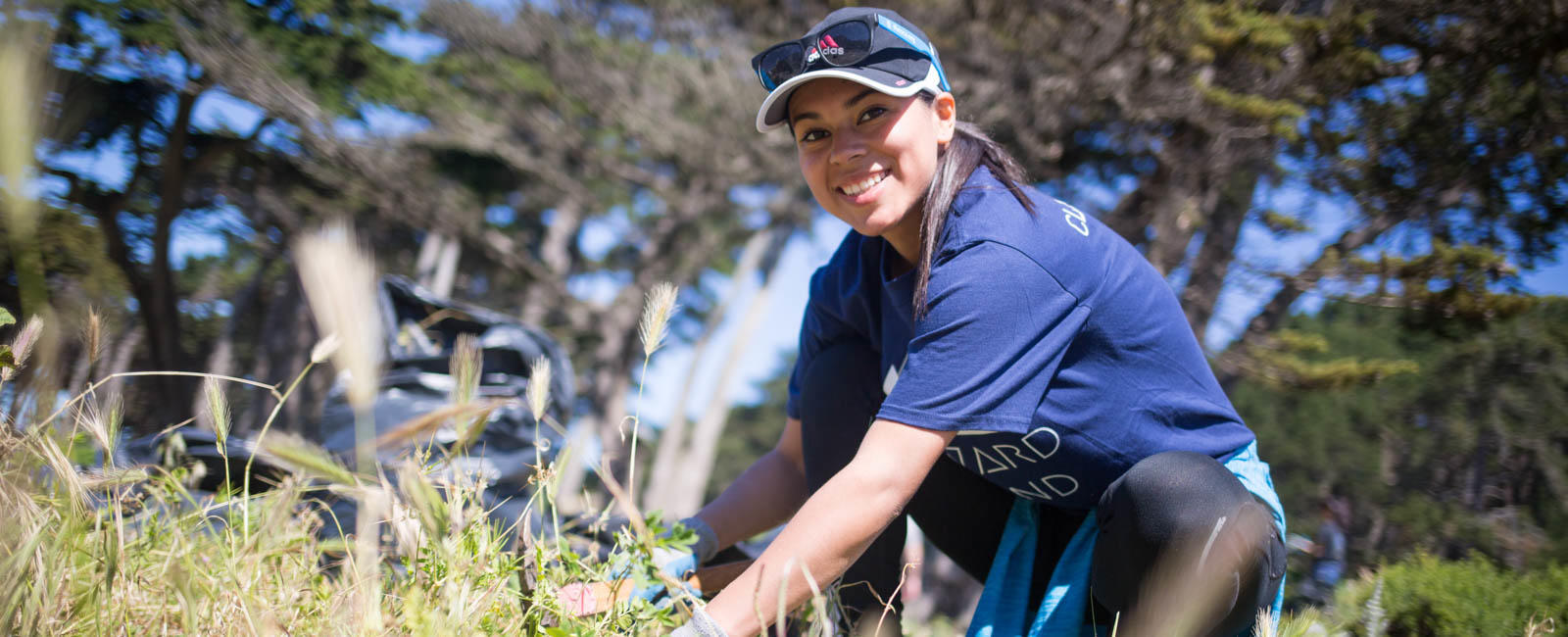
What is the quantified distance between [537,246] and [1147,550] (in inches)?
542

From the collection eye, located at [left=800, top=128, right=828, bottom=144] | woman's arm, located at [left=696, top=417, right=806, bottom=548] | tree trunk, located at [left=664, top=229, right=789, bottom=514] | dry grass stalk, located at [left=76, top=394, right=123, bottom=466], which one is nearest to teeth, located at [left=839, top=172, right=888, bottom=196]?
eye, located at [left=800, top=128, right=828, bottom=144]

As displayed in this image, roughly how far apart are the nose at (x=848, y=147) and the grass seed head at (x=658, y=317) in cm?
40

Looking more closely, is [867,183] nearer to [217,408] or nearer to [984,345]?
[984,345]

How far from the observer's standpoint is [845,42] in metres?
1.47

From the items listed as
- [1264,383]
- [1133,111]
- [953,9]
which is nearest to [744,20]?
[953,9]

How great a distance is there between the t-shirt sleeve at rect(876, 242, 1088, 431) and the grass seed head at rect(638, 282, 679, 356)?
1.11 feet

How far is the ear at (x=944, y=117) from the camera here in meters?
1.57

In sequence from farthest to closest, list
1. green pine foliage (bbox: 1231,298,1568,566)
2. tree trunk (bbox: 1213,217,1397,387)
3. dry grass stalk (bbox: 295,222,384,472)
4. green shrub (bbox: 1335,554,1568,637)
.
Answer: green pine foliage (bbox: 1231,298,1568,566) < tree trunk (bbox: 1213,217,1397,387) < green shrub (bbox: 1335,554,1568,637) < dry grass stalk (bbox: 295,222,384,472)

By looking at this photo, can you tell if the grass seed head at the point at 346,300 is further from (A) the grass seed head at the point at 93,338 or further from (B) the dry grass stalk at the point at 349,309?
(A) the grass seed head at the point at 93,338

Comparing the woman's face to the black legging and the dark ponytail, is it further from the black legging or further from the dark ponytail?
the black legging

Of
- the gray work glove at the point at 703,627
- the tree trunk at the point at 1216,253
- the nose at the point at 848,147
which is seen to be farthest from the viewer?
the tree trunk at the point at 1216,253

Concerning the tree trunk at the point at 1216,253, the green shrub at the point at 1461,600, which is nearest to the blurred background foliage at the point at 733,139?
the tree trunk at the point at 1216,253

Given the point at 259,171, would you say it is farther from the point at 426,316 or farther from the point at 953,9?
the point at 953,9

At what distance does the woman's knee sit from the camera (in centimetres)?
123
